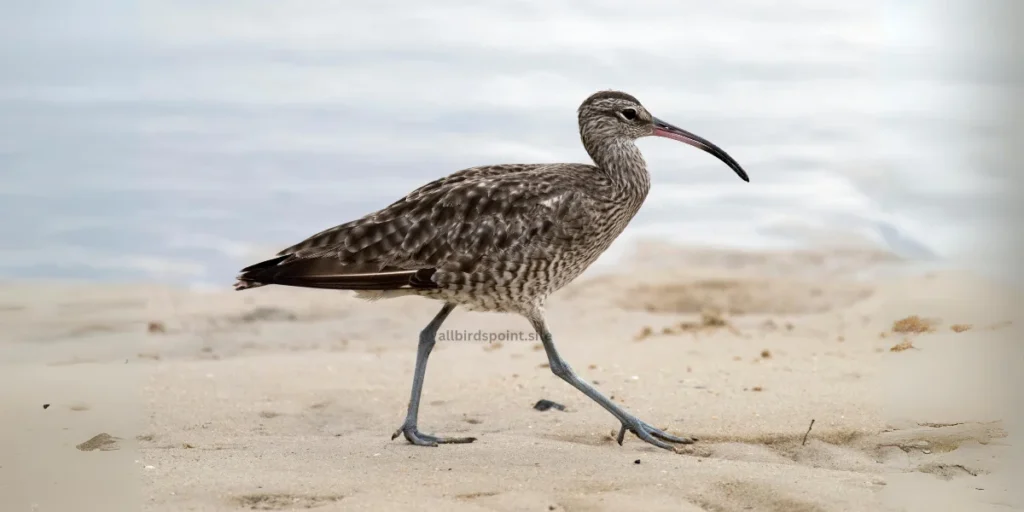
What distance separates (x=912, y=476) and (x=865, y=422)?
1353mm

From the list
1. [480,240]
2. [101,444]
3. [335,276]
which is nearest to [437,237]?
[480,240]

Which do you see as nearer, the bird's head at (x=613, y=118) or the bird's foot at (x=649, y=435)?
the bird's foot at (x=649, y=435)

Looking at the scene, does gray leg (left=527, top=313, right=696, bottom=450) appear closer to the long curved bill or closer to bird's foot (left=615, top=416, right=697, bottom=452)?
bird's foot (left=615, top=416, right=697, bottom=452)

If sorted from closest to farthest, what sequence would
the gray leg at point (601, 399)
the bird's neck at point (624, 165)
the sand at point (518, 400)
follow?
the sand at point (518, 400) < the gray leg at point (601, 399) < the bird's neck at point (624, 165)

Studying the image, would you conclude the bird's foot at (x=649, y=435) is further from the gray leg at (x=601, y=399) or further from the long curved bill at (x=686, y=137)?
the long curved bill at (x=686, y=137)

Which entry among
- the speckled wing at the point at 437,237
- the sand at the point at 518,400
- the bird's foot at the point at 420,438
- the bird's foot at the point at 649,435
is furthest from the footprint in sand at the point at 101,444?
the bird's foot at the point at 649,435

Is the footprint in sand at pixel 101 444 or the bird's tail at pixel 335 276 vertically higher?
the bird's tail at pixel 335 276

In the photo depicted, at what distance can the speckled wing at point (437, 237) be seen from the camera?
24.2ft

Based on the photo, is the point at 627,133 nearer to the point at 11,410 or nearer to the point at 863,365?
the point at 863,365

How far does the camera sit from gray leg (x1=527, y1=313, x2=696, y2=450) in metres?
7.46

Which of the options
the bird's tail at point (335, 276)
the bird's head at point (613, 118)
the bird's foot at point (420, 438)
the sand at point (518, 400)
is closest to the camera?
the sand at point (518, 400)

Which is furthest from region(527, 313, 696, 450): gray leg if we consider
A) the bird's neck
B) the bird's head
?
the bird's head

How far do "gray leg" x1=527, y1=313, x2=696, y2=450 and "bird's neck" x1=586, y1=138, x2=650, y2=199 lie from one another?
1.12 meters

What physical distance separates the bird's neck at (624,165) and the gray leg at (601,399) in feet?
3.68
